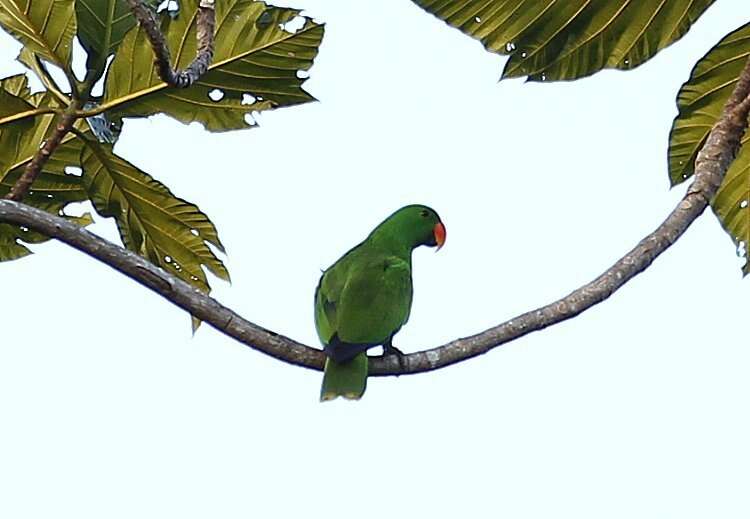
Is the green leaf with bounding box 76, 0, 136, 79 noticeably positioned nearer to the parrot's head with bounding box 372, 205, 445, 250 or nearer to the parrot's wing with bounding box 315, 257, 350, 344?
the parrot's wing with bounding box 315, 257, 350, 344

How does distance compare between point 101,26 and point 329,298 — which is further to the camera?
point 329,298

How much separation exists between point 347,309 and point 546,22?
46.6 inches

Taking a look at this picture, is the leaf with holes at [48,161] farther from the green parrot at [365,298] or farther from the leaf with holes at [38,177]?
the green parrot at [365,298]

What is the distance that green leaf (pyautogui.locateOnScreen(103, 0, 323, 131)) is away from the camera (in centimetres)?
383

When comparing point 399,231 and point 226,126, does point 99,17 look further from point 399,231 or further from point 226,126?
point 399,231

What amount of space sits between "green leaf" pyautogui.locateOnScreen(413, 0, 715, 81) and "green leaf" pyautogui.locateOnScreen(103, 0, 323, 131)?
19.8 inches

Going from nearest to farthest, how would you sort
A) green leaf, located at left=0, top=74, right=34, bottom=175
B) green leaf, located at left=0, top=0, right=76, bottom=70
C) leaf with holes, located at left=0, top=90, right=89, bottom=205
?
green leaf, located at left=0, top=0, right=76, bottom=70 < green leaf, located at left=0, top=74, right=34, bottom=175 < leaf with holes, located at left=0, top=90, right=89, bottom=205

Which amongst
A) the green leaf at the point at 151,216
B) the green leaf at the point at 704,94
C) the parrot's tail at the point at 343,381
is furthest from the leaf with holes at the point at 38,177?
the green leaf at the point at 704,94

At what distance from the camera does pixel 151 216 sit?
13.2 ft

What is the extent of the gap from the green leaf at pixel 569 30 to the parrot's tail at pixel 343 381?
3.65 feet

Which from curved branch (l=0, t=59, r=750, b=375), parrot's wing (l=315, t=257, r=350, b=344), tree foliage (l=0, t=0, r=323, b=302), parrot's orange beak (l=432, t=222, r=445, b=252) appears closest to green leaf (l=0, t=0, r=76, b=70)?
tree foliage (l=0, t=0, r=323, b=302)

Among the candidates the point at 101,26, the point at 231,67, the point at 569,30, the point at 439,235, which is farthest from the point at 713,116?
the point at 101,26

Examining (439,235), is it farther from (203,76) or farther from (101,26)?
(101,26)

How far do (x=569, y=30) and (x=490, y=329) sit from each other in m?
1.57
